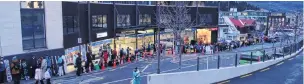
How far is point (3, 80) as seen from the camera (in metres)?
16.4

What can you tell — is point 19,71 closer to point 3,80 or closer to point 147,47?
point 3,80

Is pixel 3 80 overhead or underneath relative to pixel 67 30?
underneath

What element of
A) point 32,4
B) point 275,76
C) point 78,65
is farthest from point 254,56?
point 32,4

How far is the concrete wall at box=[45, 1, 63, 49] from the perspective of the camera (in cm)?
1861

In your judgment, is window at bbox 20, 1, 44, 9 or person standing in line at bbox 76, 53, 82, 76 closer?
window at bbox 20, 1, 44, 9

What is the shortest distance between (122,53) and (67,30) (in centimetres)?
546

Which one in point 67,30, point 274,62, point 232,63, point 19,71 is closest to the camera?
point 19,71

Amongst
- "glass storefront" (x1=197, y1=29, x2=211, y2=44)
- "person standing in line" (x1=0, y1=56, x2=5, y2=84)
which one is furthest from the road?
"glass storefront" (x1=197, y1=29, x2=211, y2=44)

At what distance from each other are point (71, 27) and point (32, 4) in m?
3.95

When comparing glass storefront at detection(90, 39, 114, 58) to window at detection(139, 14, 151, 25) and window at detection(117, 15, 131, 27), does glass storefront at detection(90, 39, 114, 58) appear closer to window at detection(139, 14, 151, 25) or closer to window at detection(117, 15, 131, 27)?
window at detection(117, 15, 131, 27)

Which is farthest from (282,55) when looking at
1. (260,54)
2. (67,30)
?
(67,30)

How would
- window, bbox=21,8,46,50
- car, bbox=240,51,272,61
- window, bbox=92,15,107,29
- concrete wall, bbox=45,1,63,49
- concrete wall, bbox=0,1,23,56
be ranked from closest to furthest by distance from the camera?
concrete wall, bbox=0,1,23,56 < window, bbox=21,8,46,50 < concrete wall, bbox=45,1,63,49 < car, bbox=240,51,272,61 < window, bbox=92,15,107,29

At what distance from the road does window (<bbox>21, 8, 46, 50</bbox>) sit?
10471 millimetres

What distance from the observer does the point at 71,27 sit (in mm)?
21359
